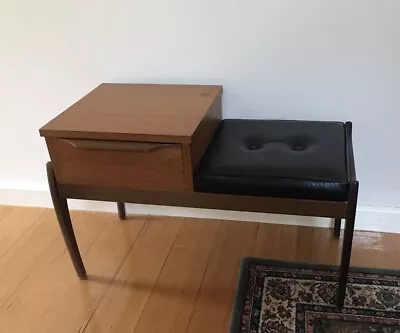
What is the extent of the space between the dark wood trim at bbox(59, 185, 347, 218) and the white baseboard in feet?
1.65

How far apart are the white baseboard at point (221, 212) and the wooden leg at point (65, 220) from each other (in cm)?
38

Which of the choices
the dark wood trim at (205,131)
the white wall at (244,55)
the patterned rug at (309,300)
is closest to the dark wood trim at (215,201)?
the dark wood trim at (205,131)

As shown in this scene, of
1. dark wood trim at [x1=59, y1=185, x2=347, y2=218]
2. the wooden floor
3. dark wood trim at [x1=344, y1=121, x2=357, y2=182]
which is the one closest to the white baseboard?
the wooden floor

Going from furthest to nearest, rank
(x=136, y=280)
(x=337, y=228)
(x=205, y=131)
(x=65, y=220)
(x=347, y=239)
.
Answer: (x=337, y=228) < (x=136, y=280) < (x=65, y=220) < (x=205, y=131) < (x=347, y=239)

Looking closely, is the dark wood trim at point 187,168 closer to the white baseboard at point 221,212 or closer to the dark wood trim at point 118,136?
the dark wood trim at point 118,136

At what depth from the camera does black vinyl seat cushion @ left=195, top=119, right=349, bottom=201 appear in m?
1.23

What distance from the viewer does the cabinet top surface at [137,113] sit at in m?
1.26

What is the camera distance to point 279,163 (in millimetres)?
1283

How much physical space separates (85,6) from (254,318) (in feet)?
3.66

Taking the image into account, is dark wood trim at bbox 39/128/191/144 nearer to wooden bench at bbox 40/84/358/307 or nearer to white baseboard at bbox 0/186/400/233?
wooden bench at bbox 40/84/358/307

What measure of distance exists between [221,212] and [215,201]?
53 cm

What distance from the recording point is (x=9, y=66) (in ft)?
5.74

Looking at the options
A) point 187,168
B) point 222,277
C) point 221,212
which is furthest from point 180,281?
point 187,168

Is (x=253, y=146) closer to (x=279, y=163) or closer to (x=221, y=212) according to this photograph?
(x=279, y=163)
